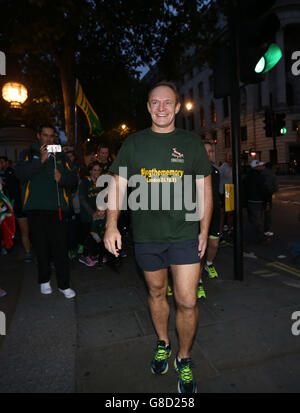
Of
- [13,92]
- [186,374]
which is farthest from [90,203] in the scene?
[13,92]

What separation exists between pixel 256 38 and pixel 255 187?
147 inches

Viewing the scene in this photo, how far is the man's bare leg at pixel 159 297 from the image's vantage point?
221 cm

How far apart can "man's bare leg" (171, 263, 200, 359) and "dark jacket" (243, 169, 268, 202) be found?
5.03 metres

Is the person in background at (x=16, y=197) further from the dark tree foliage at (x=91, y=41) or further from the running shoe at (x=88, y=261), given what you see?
the dark tree foliage at (x=91, y=41)

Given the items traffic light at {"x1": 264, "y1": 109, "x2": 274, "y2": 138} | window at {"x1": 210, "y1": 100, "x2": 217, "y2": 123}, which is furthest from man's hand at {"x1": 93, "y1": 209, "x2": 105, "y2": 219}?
window at {"x1": 210, "y1": 100, "x2": 217, "y2": 123}

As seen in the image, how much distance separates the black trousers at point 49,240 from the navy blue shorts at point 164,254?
199cm

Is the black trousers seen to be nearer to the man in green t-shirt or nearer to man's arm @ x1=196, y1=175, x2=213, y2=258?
the man in green t-shirt

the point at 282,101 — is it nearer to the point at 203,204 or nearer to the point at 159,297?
the point at 203,204

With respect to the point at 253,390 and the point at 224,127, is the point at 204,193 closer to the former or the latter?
the point at 253,390

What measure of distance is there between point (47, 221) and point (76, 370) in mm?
2003

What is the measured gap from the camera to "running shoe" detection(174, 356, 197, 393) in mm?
2037

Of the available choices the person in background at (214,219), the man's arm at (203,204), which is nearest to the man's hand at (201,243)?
the man's arm at (203,204)

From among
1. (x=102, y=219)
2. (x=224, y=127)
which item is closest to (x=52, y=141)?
(x=102, y=219)

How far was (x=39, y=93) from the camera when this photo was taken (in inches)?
598
